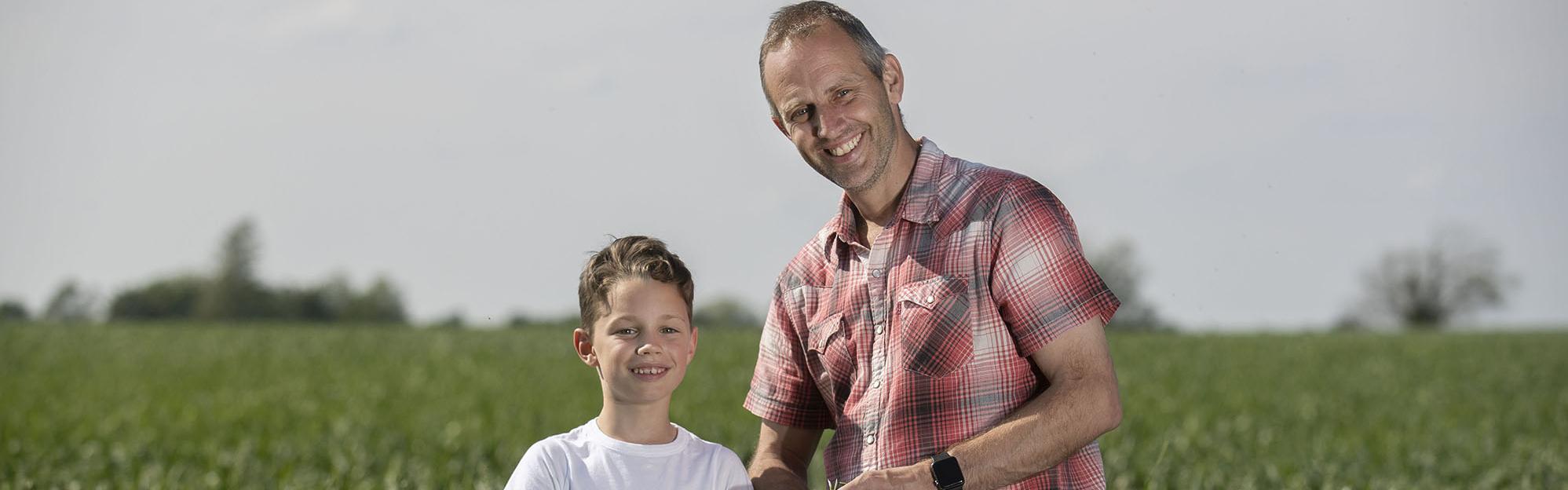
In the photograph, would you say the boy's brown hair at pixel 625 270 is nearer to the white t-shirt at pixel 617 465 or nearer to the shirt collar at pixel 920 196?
the white t-shirt at pixel 617 465

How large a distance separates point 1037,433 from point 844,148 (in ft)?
2.79

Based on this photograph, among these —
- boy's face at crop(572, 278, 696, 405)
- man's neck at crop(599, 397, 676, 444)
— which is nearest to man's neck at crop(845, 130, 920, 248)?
boy's face at crop(572, 278, 696, 405)

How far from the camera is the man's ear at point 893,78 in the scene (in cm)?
354

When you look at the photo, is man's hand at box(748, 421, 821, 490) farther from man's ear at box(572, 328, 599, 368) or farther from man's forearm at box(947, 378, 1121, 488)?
man's ear at box(572, 328, 599, 368)

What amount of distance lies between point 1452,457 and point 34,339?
3117 centimetres

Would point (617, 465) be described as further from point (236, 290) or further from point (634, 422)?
point (236, 290)

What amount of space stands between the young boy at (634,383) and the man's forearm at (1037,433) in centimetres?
62

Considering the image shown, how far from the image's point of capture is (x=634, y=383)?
2.99 metres

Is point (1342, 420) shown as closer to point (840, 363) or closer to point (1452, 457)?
point (1452, 457)

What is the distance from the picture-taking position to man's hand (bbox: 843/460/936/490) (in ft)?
10.4

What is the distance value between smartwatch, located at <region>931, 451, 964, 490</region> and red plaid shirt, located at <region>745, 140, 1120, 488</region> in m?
0.22

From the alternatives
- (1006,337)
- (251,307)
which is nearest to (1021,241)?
(1006,337)

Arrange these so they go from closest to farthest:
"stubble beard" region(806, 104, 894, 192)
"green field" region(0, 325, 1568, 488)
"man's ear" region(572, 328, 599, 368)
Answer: "man's ear" region(572, 328, 599, 368) → "stubble beard" region(806, 104, 894, 192) → "green field" region(0, 325, 1568, 488)

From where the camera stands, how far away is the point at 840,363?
370 centimetres
